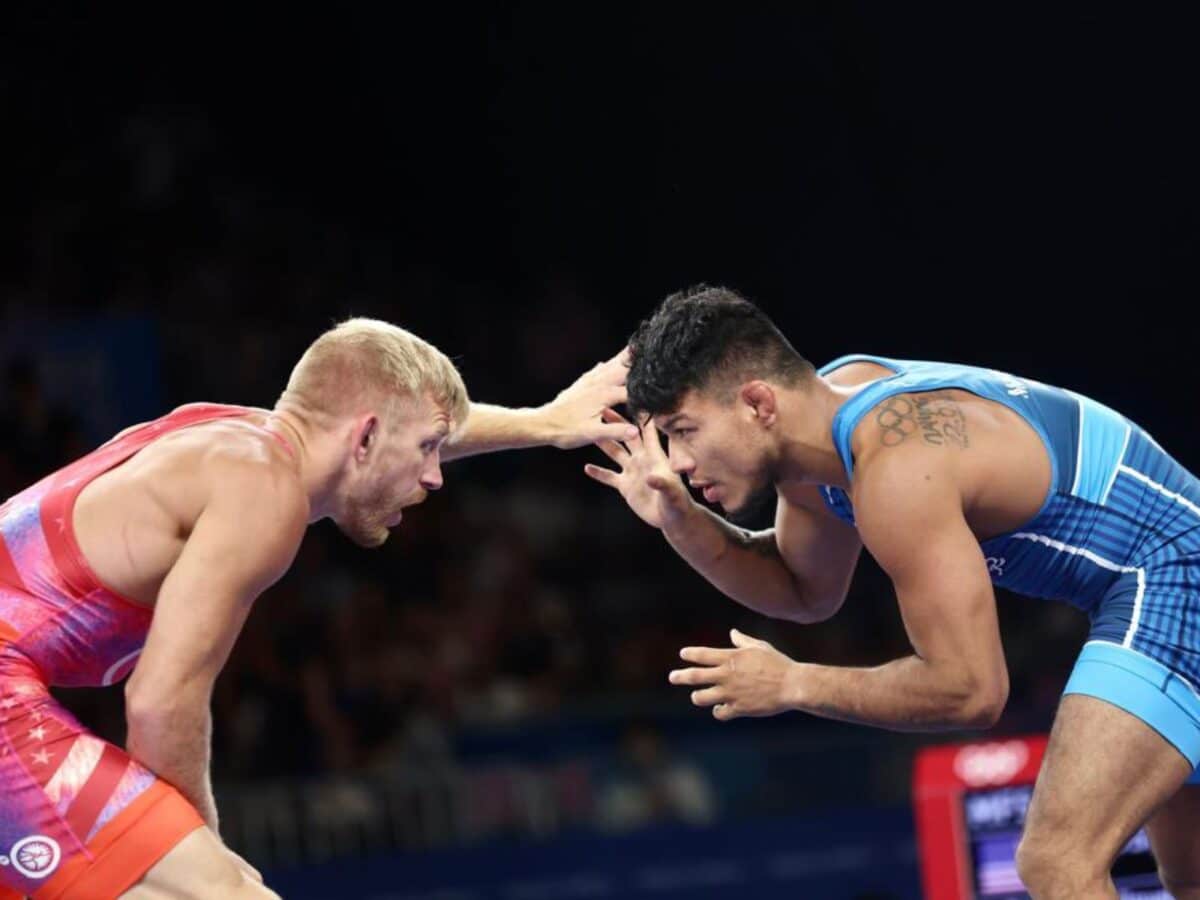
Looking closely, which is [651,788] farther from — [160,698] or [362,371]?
[160,698]

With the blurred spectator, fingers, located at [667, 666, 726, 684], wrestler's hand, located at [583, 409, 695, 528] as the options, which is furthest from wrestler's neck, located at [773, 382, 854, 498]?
the blurred spectator

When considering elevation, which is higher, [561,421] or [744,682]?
[561,421]

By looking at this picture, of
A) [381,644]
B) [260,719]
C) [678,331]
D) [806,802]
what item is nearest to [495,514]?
[381,644]

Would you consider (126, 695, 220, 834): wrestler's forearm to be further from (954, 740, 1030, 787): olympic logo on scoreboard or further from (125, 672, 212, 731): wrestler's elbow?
(954, 740, 1030, 787): olympic logo on scoreboard

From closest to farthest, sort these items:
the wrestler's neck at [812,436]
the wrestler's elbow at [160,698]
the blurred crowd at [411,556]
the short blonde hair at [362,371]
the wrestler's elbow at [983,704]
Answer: the wrestler's elbow at [160,698] → the wrestler's elbow at [983,704] → the short blonde hair at [362,371] → the wrestler's neck at [812,436] → the blurred crowd at [411,556]

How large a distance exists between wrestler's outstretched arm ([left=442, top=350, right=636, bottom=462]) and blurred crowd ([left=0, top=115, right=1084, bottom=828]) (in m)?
3.53

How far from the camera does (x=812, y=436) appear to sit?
3.67 metres

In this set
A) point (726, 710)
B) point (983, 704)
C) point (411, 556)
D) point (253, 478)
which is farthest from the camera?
point (411, 556)

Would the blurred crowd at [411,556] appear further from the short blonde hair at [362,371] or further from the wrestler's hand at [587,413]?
the short blonde hair at [362,371]

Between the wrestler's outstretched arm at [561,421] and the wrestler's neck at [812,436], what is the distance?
62 centimetres

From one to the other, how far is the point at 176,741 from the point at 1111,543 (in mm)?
2000

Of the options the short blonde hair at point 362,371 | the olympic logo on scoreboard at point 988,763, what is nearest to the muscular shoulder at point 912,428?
the short blonde hair at point 362,371

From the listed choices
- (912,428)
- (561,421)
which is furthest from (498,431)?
(912,428)

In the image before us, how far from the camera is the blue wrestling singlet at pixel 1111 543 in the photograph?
349 centimetres
